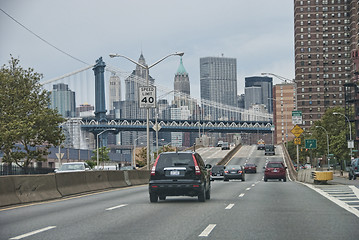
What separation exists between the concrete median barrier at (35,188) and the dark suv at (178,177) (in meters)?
4.07

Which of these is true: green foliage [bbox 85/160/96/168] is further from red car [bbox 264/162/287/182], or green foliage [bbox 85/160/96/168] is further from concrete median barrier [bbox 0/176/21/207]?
concrete median barrier [bbox 0/176/21/207]

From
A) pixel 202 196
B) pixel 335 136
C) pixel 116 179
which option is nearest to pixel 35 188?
pixel 202 196

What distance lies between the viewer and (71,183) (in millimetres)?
24484

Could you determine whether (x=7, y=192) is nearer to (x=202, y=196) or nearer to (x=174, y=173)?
(x=174, y=173)

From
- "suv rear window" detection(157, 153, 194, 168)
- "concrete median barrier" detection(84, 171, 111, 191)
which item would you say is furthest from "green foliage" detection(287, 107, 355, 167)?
"suv rear window" detection(157, 153, 194, 168)

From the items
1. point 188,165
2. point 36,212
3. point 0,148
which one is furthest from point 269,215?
point 0,148

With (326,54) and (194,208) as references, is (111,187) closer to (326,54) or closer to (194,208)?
(194,208)

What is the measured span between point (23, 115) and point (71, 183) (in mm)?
25434

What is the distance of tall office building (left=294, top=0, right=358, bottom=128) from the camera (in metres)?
187

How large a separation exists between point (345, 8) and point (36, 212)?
7296 inches

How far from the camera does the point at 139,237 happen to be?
10.6 m

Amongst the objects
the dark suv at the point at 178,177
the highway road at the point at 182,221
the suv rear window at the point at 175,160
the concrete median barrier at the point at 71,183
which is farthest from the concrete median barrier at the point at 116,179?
the highway road at the point at 182,221

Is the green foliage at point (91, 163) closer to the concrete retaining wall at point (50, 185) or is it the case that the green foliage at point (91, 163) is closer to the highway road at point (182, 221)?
the concrete retaining wall at point (50, 185)

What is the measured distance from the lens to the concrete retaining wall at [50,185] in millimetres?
18516
